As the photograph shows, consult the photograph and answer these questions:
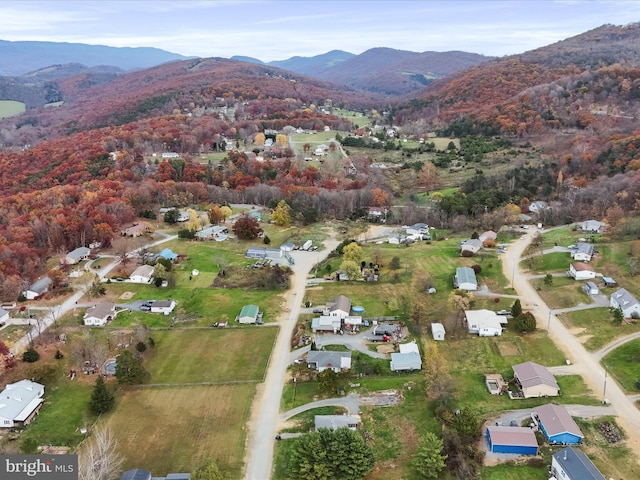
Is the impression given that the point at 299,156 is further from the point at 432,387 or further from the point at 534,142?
the point at 432,387

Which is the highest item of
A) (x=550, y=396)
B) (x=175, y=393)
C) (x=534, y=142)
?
(x=534, y=142)

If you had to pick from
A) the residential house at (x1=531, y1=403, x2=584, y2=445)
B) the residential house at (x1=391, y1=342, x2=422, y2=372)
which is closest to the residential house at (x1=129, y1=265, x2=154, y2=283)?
the residential house at (x1=391, y1=342, x2=422, y2=372)

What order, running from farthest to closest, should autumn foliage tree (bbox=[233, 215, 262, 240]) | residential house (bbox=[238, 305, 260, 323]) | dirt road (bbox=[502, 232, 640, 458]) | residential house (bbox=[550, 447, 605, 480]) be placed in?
autumn foliage tree (bbox=[233, 215, 262, 240]) → residential house (bbox=[238, 305, 260, 323]) → dirt road (bbox=[502, 232, 640, 458]) → residential house (bbox=[550, 447, 605, 480])

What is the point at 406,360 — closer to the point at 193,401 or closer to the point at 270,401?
the point at 270,401

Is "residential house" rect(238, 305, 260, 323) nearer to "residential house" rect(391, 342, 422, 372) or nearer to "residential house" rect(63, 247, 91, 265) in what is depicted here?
"residential house" rect(391, 342, 422, 372)

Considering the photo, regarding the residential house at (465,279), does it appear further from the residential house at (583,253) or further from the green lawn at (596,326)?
the residential house at (583,253)

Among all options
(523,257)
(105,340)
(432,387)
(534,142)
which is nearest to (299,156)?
(534,142)

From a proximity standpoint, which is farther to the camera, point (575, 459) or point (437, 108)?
point (437, 108)
